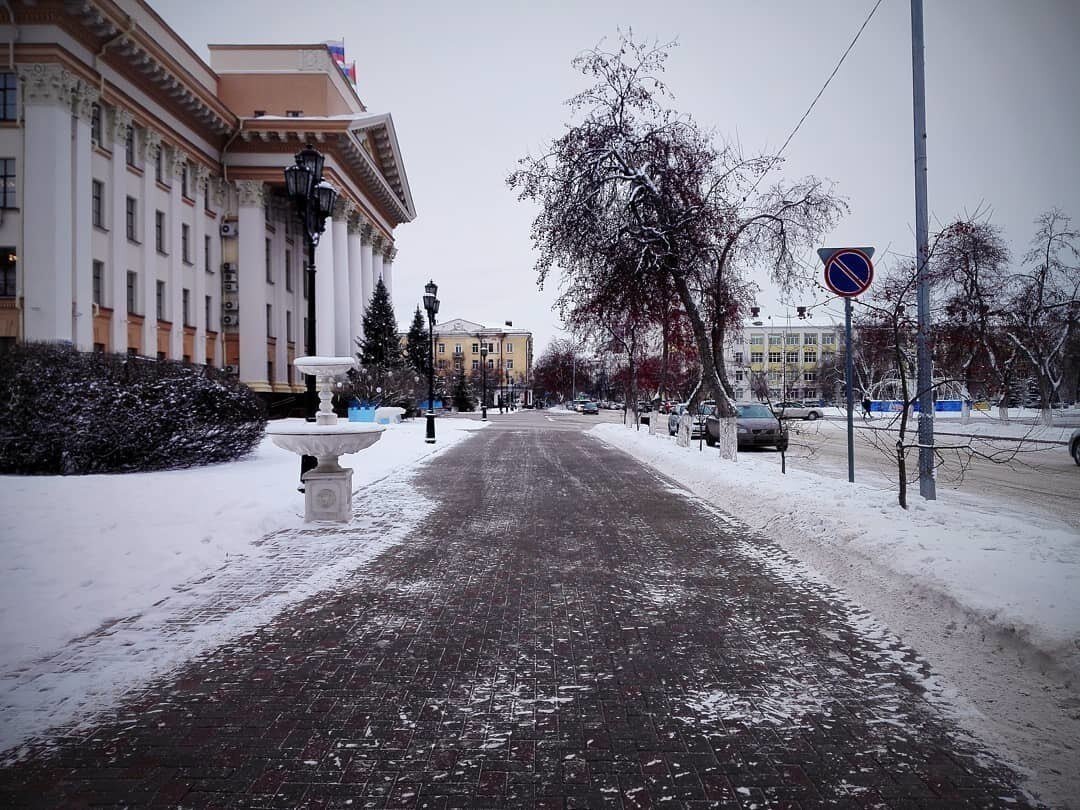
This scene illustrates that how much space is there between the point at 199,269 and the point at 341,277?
38.9 ft

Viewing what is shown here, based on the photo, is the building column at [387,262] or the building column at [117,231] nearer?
→ the building column at [117,231]

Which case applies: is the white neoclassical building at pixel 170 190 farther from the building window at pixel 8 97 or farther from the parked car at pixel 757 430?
the parked car at pixel 757 430

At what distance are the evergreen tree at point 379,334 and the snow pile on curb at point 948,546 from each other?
124ft

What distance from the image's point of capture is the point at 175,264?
110ft

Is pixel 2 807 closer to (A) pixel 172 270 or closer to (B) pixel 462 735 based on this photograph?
(B) pixel 462 735

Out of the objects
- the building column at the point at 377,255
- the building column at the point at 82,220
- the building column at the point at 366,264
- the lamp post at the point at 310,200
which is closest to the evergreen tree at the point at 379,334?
the building column at the point at 366,264

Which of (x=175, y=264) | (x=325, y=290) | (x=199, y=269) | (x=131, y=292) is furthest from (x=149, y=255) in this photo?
Answer: (x=325, y=290)

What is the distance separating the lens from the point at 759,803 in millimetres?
2760

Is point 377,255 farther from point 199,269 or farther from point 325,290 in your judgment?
point 199,269

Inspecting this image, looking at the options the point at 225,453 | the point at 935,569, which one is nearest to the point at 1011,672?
the point at 935,569

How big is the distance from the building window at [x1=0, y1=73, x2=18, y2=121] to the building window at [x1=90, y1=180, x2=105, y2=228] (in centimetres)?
336

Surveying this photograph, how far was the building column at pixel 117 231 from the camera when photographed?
93.3ft

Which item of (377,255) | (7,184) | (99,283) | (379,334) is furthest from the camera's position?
(377,255)

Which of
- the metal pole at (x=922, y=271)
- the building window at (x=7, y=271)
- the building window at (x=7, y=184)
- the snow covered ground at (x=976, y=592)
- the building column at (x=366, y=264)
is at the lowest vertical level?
the snow covered ground at (x=976, y=592)
